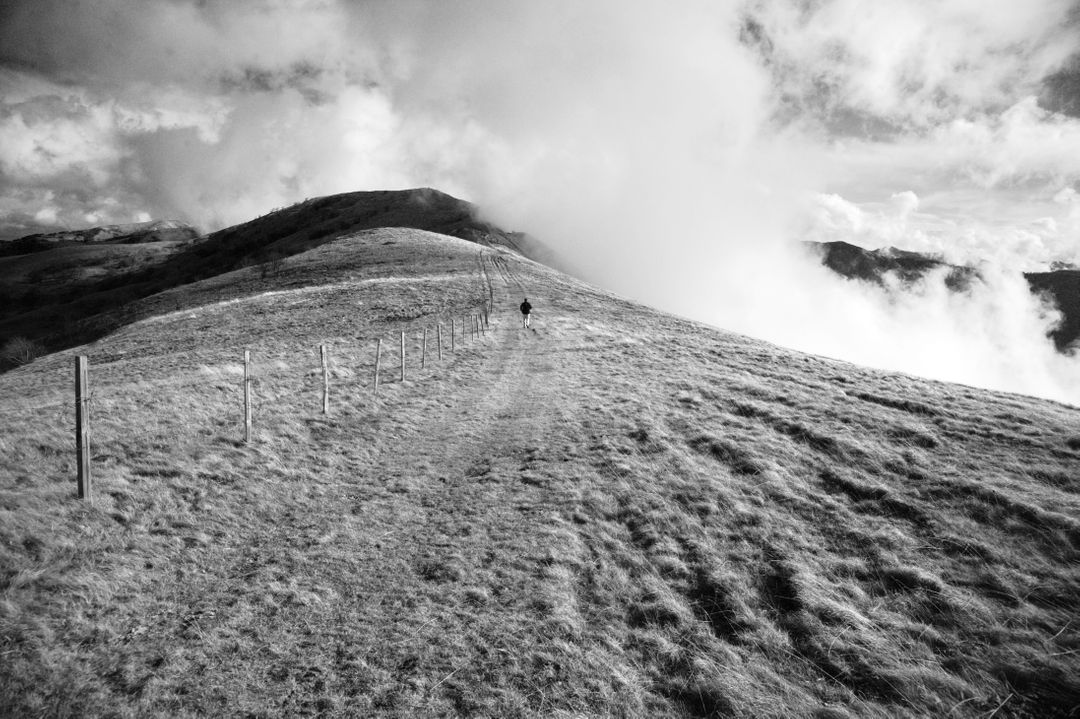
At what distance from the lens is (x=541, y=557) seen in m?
8.54

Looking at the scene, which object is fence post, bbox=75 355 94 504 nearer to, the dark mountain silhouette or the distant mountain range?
the distant mountain range

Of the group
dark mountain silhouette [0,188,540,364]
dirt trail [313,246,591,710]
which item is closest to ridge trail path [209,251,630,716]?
dirt trail [313,246,591,710]

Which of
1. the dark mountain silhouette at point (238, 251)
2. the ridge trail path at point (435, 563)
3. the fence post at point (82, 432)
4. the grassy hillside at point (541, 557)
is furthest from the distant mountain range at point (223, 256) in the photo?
the fence post at point (82, 432)

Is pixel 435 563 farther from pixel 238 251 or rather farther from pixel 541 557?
pixel 238 251

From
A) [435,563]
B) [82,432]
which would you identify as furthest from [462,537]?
[82,432]

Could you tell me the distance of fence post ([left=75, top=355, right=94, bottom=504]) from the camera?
8.52 m

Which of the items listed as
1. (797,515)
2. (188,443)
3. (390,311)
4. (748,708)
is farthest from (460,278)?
(748,708)

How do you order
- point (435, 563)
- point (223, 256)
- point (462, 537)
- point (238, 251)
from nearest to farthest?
1. point (435, 563)
2. point (462, 537)
3. point (223, 256)
4. point (238, 251)

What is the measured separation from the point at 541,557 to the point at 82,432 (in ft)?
28.6

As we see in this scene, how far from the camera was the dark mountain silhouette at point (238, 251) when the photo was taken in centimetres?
10969

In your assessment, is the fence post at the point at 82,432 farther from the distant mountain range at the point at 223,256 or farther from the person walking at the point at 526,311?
the distant mountain range at the point at 223,256

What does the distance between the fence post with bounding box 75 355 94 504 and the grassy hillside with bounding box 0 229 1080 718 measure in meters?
0.35

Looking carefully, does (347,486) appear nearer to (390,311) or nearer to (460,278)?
(390,311)

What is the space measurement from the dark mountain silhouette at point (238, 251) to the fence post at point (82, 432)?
318 feet
